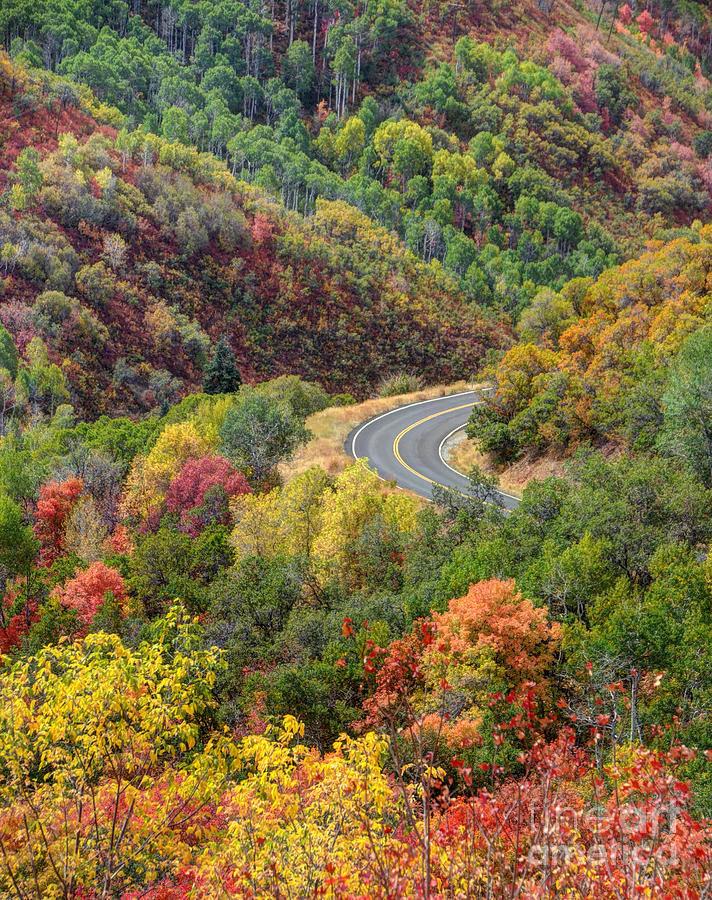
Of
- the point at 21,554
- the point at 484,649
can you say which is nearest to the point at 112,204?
the point at 21,554

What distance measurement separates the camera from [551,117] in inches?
4867

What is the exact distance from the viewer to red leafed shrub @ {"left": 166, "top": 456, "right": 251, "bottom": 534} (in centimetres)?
3766

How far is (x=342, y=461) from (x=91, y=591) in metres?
16.2

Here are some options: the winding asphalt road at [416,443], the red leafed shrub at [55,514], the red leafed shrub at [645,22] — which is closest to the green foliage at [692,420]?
the winding asphalt road at [416,443]

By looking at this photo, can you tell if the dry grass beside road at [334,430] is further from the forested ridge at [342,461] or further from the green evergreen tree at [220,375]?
the green evergreen tree at [220,375]

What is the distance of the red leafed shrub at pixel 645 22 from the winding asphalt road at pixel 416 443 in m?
160

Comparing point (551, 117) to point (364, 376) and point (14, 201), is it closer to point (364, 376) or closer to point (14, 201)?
point (364, 376)

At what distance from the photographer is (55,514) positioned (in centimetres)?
4159

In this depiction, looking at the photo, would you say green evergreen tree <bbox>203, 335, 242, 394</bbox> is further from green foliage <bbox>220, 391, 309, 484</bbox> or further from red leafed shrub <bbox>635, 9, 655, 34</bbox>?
red leafed shrub <bbox>635, 9, 655, 34</bbox>

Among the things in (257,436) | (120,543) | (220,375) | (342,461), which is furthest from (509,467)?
(220,375)

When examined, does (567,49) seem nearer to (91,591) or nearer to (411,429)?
(411,429)

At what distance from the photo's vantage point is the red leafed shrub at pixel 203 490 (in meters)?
37.7

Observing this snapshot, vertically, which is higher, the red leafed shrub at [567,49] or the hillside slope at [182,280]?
the red leafed shrub at [567,49]

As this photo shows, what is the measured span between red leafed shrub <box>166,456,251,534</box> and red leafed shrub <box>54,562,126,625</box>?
5701mm
